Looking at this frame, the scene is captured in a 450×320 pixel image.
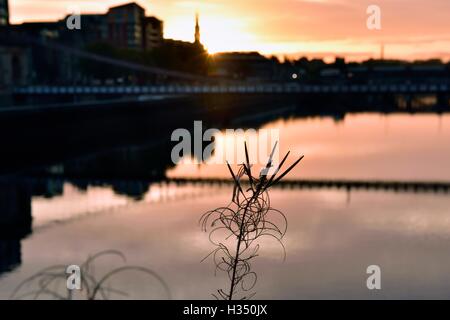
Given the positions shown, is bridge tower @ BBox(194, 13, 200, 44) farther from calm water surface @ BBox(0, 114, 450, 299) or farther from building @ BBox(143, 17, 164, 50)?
calm water surface @ BBox(0, 114, 450, 299)

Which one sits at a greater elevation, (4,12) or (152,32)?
(152,32)

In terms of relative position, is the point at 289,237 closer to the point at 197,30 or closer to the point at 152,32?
the point at 197,30

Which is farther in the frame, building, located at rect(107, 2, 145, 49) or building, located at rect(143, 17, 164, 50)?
building, located at rect(143, 17, 164, 50)

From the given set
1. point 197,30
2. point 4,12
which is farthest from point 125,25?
point 4,12

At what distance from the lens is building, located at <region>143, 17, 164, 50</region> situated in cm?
6488

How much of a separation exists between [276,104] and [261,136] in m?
26.9

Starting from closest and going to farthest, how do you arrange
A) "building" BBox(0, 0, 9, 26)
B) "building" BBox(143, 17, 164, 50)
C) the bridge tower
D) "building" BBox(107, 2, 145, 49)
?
"building" BBox(0, 0, 9, 26), the bridge tower, "building" BBox(107, 2, 145, 49), "building" BBox(143, 17, 164, 50)

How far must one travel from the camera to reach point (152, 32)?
67312 mm

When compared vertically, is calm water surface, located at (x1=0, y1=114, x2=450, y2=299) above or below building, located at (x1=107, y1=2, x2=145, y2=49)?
below

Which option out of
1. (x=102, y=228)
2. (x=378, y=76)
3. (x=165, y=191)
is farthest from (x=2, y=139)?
(x=378, y=76)

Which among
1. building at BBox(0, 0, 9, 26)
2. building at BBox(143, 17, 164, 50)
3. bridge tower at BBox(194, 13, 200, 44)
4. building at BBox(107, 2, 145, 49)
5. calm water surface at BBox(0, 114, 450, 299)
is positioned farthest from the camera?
building at BBox(143, 17, 164, 50)

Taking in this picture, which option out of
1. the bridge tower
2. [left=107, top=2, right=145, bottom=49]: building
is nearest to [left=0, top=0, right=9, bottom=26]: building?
[left=107, top=2, right=145, bottom=49]: building

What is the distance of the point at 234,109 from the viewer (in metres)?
46.6
